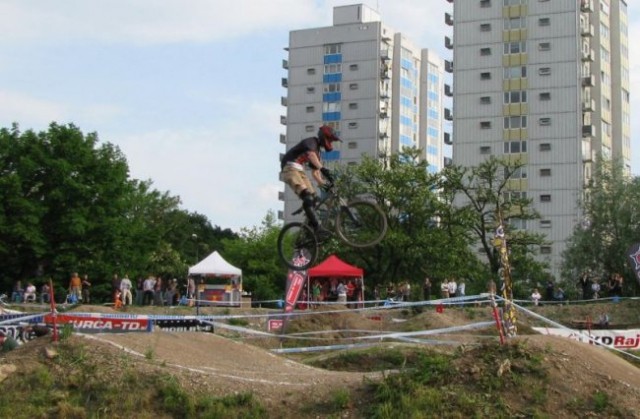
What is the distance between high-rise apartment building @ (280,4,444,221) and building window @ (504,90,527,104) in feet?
73.4

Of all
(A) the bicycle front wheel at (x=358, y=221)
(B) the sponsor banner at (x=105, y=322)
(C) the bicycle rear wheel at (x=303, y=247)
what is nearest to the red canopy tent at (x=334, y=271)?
(B) the sponsor banner at (x=105, y=322)

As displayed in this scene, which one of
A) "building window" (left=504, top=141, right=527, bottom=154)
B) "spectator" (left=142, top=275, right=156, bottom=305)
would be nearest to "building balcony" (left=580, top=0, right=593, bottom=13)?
"building window" (left=504, top=141, right=527, bottom=154)

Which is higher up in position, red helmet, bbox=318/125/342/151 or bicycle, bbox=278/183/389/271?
red helmet, bbox=318/125/342/151

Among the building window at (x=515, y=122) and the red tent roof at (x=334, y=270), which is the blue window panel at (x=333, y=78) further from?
the red tent roof at (x=334, y=270)

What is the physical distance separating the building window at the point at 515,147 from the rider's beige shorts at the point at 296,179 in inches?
2905

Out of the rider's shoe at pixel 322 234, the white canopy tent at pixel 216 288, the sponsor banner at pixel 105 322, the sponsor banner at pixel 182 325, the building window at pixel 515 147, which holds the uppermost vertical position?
the building window at pixel 515 147

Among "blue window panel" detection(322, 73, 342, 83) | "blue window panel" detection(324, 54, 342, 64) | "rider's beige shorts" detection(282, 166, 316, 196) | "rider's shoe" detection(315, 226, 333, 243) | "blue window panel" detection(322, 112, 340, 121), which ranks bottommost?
"rider's shoe" detection(315, 226, 333, 243)

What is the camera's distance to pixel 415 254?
172 ft

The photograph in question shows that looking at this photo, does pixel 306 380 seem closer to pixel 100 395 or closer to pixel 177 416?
pixel 177 416

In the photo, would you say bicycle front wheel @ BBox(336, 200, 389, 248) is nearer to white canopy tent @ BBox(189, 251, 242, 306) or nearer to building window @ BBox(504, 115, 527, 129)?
white canopy tent @ BBox(189, 251, 242, 306)

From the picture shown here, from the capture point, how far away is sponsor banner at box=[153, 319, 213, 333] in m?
20.1

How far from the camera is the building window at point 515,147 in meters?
85.4

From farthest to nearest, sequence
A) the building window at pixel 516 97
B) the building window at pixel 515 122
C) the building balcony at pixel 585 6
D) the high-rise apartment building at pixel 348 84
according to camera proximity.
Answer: the high-rise apartment building at pixel 348 84 → the building window at pixel 516 97 → the building window at pixel 515 122 → the building balcony at pixel 585 6

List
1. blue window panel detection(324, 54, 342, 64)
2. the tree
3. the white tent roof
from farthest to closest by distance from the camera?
1. blue window panel detection(324, 54, 342, 64)
2. the tree
3. the white tent roof
